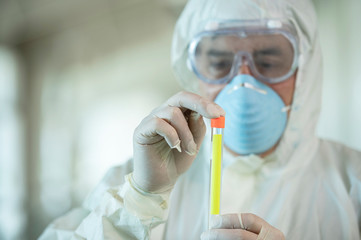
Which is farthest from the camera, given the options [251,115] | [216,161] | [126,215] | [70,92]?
[70,92]

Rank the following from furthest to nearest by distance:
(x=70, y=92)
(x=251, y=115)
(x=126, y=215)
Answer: (x=70, y=92), (x=251, y=115), (x=126, y=215)

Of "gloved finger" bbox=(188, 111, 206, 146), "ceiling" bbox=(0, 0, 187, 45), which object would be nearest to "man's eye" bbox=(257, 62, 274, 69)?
"gloved finger" bbox=(188, 111, 206, 146)

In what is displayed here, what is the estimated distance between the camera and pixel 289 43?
1.10 m

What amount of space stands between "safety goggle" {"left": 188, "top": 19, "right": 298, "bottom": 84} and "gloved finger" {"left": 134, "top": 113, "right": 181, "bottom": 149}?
0.37 meters

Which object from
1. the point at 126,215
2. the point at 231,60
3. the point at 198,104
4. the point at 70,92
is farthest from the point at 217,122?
the point at 70,92

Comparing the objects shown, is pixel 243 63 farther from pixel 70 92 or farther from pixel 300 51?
pixel 70 92

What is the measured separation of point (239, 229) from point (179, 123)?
262 mm

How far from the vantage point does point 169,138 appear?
794 mm

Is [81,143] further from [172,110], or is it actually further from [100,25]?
[172,110]

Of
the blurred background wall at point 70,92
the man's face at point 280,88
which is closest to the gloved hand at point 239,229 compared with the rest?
the man's face at point 280,88

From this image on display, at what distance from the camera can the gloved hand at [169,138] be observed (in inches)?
31.3

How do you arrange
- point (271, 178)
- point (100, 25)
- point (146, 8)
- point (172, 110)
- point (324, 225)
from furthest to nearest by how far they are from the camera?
point (100, 25), point (146, 8), point (271, 178), point (324, 225), point (172, 110)

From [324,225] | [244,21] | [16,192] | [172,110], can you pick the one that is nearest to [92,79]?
[16,192]

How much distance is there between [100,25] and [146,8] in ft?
1.02
